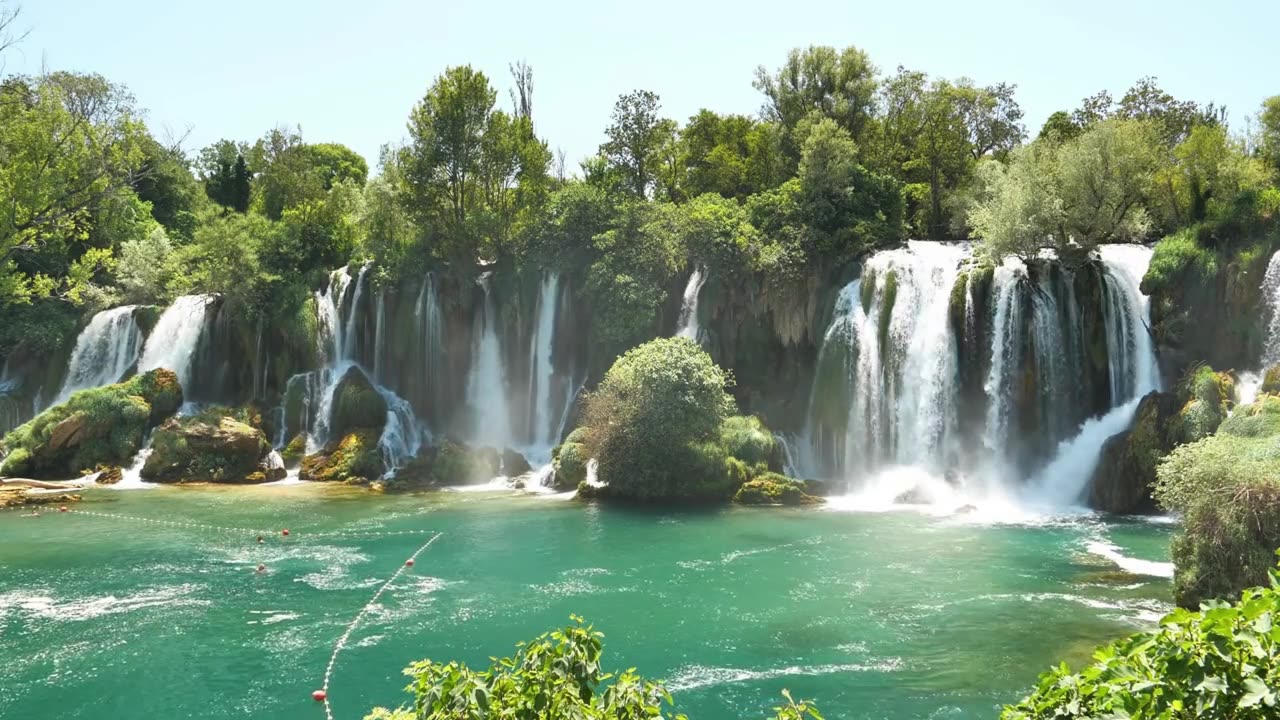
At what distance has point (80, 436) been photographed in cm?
3638

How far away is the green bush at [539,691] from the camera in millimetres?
4918

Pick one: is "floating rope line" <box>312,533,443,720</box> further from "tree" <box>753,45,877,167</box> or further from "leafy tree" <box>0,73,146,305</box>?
"tree" <box>753,45,877,167</box>

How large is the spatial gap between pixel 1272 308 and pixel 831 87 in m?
24.9

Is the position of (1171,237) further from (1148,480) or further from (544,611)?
(544,611)

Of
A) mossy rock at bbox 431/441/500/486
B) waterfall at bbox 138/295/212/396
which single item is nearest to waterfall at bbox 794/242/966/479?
mossy rock at bbox 431/441/500/486

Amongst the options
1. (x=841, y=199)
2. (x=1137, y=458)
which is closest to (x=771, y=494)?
(x=1137, y=458)

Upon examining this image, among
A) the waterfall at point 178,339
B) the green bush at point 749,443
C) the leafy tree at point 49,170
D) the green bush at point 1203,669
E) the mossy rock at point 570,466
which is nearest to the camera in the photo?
the green bush at point 1203,669

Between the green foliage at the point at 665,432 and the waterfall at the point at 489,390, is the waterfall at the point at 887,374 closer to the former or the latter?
the green foliage at the point at 665,432

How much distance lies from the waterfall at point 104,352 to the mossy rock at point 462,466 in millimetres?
17341

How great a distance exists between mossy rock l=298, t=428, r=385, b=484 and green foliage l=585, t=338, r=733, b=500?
1045cm

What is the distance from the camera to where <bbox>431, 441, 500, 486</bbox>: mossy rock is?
35656mm

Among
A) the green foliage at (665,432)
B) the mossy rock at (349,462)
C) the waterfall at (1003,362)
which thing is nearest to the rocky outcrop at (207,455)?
the mossy rock at (349,462)

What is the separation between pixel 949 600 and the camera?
18859 millimetres

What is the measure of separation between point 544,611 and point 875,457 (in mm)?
17312
